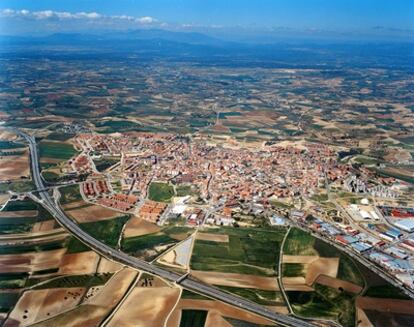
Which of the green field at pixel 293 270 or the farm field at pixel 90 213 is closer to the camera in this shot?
the green field at pixel 293 270

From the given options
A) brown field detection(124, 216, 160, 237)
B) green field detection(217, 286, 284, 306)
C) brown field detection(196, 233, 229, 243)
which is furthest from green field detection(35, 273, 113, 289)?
brown field detection(196, 233, 229, 243)

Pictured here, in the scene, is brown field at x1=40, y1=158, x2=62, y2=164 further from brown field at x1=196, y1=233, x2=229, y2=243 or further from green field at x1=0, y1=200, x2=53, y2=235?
brown field at x1=196, y1=233, x2=229, y2=243

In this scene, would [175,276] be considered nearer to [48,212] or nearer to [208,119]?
[48,212]

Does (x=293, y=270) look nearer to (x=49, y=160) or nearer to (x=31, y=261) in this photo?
(x=31, y=261)

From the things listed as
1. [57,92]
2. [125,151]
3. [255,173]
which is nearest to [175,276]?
[255,173]

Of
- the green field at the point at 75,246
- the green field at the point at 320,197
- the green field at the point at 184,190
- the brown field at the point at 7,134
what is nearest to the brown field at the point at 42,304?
the green field at the point at 75,246

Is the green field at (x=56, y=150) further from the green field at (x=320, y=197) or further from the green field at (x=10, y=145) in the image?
the green field at (x=320, y=197)
